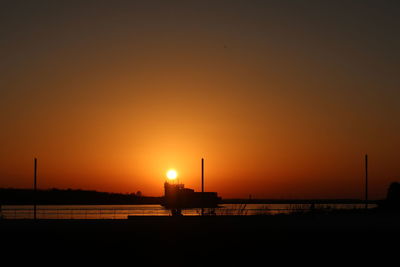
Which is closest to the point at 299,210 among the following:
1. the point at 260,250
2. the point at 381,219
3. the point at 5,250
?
the point at 381,219

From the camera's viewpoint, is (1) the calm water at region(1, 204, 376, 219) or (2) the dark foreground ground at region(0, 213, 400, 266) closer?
(2) the dark foreground ground at region(0, 213, 400, 266)

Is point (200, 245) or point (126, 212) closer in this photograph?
point (200, 245)

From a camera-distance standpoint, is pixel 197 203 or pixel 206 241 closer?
pixel 206 241

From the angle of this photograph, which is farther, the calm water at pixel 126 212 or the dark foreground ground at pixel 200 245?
the calm water at pixel 126 212

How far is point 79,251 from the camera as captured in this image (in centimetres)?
2398

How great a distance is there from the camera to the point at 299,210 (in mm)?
51375

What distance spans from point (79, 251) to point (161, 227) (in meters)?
8.51

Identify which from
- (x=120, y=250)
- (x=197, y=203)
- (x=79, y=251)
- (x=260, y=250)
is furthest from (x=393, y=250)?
(x=197, y=203)

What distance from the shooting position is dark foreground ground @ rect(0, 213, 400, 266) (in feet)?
72.9

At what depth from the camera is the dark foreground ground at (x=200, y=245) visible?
2222cm

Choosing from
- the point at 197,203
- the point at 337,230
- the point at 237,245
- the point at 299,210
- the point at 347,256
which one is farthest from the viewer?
the point at 197,203

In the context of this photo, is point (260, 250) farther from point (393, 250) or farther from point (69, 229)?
point (69, 229)

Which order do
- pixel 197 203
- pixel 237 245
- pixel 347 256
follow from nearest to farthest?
1. pixel 347 256
2. pixel 237 245
3. pixel 197 203

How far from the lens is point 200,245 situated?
25.5 meters
